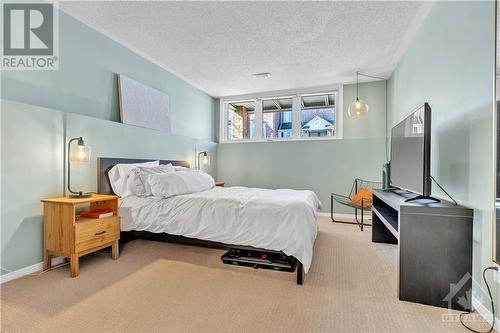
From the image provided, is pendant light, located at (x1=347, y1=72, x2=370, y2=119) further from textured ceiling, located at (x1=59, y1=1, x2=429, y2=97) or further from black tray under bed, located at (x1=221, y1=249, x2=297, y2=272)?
black tray under bed, located at (x1=221, y1=249, x2=297, y2=272)

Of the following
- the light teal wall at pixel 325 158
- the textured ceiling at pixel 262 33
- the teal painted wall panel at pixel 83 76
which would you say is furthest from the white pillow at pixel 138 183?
the light teal wall at pixel 325 158

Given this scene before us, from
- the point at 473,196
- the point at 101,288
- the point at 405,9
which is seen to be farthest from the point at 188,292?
the point at 405,9

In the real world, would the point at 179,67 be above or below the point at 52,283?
above

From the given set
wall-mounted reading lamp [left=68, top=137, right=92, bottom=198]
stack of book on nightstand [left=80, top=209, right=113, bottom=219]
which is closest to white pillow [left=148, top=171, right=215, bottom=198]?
stack of book on nightstand [left=80, top=209, right=113, bottom=219]

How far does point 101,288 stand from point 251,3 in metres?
2.96

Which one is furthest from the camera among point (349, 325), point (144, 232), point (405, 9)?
point (144, 232)

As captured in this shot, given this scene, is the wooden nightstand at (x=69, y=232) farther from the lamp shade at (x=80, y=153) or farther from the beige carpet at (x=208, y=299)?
the lamp shade at (x=80, y=153)

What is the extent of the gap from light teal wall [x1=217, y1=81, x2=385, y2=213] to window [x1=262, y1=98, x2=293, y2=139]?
13.4 inches

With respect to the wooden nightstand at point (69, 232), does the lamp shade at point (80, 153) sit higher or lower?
higher

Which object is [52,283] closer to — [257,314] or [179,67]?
[257,314]

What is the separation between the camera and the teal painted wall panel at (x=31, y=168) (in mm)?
2000

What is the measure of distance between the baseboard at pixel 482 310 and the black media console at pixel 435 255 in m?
0.04

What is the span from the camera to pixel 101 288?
1891 millimetres

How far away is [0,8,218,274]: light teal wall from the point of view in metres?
2.03
